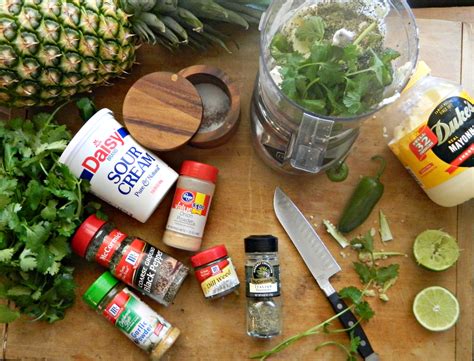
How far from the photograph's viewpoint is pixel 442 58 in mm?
1250

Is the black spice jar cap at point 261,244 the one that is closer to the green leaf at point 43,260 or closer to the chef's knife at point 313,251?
the chef's knife at point 313,251

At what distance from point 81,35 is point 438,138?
771 millimetres

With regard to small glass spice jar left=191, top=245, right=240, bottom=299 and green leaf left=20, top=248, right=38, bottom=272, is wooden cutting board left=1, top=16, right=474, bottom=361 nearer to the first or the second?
small glass spice jar left=191, top=245, right=240, bottom=299

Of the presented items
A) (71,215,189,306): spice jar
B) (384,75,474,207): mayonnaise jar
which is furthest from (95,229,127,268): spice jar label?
(384,75,474,207): mayonnaise jar

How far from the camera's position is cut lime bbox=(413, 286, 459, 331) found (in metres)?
1.18

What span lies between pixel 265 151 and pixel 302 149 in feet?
0.79

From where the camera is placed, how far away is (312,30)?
3.15 feet

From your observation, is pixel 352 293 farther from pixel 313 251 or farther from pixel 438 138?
pixel 438 138

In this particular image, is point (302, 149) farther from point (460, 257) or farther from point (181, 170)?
point (460, 257)

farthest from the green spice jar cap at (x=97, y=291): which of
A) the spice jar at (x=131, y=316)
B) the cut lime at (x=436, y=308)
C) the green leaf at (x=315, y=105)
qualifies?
the cut lime at (x=436, y=308)

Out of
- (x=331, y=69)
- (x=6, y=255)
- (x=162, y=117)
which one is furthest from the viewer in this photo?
(x=162, y=117)

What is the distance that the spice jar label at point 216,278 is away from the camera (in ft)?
3.85

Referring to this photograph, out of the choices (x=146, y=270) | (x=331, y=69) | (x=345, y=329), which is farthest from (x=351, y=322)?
(x=331, y=69)

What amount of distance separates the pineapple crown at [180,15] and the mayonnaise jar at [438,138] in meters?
0.40
